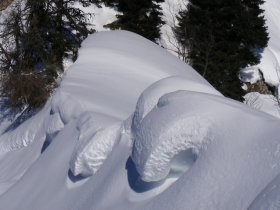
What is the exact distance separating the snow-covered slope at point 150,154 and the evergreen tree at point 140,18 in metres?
12.3

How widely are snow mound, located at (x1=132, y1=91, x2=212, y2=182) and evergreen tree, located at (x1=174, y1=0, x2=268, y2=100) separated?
51.1ft

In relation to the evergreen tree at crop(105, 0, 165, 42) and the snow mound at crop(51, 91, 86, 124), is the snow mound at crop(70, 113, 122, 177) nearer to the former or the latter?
the snow mound at crop(51, 91, 86, 124)

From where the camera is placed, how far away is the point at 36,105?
42.5 ft

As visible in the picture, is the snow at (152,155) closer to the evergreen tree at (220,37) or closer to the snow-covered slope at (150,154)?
the snow-covered slope at (150,154)

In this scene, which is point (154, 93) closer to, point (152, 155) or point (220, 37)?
point (152, 155)

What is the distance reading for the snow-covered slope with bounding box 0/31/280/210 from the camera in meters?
2.64

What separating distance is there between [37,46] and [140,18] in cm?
488

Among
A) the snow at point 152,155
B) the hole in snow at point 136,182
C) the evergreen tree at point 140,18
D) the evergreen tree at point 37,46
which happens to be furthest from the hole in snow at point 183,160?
the evergreen tree at point 140,18

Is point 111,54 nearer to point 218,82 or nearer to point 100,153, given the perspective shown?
point 100,153

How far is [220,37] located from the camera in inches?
775

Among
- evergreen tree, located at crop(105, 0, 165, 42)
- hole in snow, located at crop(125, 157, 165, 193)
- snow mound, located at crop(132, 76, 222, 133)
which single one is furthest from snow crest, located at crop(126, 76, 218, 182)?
evergreen tree, located at crop(105, 0, 165, 42)

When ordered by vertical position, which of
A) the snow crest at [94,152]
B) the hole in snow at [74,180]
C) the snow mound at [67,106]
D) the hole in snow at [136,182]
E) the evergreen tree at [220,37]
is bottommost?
the evergreen tree at [220,37]

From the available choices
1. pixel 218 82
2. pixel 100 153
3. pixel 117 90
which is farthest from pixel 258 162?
pixel 218 82

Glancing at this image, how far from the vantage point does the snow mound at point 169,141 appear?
2926 millimetres
